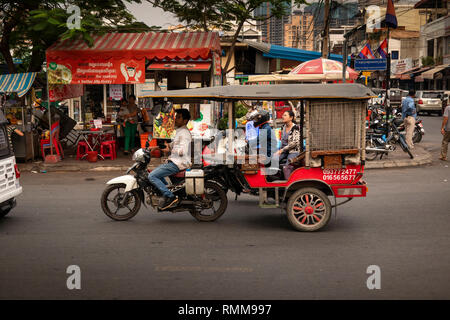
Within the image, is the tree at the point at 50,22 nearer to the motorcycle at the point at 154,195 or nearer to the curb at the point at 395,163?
the motorcycle at the point at 154,195

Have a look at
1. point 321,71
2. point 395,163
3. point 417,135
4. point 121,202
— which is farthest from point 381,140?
point 121,202

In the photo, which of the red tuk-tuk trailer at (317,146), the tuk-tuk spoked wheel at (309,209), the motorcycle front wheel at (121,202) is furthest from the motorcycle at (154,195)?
the tuk-tuk spoked wheel at (309,209)

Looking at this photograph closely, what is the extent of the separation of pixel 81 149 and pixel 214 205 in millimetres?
8188

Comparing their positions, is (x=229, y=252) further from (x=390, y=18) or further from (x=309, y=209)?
(x=390, y=18)

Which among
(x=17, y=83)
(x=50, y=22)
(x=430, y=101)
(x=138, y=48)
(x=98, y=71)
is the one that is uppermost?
(x=50, y=22)

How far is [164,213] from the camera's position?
26.6ft

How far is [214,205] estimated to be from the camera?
7461 mm

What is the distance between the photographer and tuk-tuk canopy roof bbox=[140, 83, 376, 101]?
21.7 ft

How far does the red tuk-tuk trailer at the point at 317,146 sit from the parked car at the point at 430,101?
32.5m

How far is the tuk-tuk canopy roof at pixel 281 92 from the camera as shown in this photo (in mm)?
6605

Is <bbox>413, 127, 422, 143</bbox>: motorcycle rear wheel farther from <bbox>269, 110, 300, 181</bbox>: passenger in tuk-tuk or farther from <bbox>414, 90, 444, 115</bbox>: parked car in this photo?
<bbox>414, 90, 444, 115</bbox>: parked car
